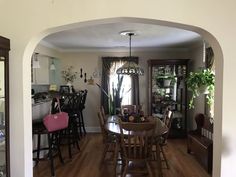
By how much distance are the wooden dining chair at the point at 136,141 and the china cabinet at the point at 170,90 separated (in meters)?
2.87

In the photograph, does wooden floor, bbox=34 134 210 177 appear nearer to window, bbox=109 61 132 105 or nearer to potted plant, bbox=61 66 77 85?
window, bbox=109 61 132 105

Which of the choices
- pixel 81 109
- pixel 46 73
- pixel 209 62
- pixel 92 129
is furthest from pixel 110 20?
pixel 92 129

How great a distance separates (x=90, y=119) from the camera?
691 centimetres

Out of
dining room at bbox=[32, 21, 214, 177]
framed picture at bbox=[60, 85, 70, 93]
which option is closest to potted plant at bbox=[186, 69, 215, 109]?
dining room at bbox=[32, 21, 214, 177]

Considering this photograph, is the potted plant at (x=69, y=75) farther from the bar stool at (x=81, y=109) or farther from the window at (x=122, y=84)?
the window at (x=122, y=84)

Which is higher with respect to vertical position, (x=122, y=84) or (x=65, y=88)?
(x=122, y=84)

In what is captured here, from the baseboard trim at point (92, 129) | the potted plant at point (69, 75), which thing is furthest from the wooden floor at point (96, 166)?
the potted plant at point (69, 75)

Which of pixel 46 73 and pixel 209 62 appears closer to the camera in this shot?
pixel 209 62

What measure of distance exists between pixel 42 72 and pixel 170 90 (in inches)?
127

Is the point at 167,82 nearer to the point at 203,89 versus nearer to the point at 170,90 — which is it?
the point at 170,90

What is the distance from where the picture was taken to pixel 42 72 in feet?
18.1

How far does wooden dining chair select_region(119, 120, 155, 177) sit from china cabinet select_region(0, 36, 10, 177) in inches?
60.5

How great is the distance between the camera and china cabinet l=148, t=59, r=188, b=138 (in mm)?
6270

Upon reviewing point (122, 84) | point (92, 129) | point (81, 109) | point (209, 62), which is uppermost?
point (209, 62)
